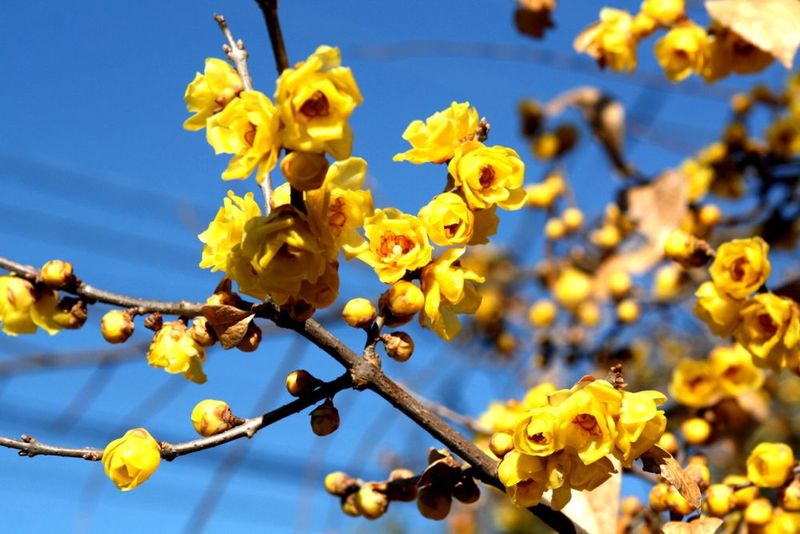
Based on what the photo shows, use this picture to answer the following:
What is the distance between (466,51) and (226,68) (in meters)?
1.69

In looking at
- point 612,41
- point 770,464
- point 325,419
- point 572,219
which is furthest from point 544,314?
point 325,419

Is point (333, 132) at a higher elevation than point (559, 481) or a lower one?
higher

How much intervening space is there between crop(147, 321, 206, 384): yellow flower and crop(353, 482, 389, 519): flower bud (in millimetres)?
285

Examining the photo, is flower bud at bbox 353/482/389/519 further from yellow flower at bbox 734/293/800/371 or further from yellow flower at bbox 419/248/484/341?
yellow flower at bbox 734/293/800/371

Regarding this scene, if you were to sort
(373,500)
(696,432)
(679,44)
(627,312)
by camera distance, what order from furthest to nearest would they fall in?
(627,312), (679,44), (696,432), (373,500)

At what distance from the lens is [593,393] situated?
80cm

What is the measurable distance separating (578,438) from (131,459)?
41 centimetres

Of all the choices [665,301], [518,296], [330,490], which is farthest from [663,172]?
[330,490]

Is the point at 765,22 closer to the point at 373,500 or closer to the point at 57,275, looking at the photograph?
the point at 373,500

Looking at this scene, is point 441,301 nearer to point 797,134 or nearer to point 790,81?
point 797,134

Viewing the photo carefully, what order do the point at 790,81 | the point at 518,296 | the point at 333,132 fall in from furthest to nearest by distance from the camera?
the point at 518,296 → the point at 790,81 → the point at 333,132

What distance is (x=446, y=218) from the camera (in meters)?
0.88

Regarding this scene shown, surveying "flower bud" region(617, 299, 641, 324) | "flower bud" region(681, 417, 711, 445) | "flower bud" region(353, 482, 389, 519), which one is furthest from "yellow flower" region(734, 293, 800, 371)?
"flower bud" region(617, 299, 641, 324)

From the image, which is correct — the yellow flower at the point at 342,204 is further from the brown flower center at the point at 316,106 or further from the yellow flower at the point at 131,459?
the yellow flower at the point at 131,459
